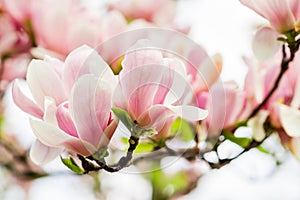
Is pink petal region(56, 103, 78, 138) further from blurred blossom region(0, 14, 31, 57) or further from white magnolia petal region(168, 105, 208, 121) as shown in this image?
blurred blossom region(0, 14, 31, 57)

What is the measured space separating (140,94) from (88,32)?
0.46 ft

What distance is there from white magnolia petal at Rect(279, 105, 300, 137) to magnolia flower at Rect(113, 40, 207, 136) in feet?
0.29

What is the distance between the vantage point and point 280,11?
0.39 m

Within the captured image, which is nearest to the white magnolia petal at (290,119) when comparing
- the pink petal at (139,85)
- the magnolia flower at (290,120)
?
the magnolia flower at (290,120)

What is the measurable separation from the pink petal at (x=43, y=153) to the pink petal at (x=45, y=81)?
0.09 ft

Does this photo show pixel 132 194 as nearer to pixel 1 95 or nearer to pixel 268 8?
pixel 1 95

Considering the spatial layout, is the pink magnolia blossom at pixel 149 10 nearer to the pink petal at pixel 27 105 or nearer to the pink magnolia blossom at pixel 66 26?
the pink magnolia blossom at pixel 66 26

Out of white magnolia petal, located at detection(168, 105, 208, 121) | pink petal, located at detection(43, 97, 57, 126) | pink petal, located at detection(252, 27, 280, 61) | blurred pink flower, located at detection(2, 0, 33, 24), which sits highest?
pink petal, located at detection(252, 27, 280, 61)

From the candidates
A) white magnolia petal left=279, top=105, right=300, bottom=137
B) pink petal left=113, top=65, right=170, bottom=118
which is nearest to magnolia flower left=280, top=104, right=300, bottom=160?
white magnolia petal left=279, top=105, right=300, bottom=137

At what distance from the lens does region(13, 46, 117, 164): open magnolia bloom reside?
0.33m

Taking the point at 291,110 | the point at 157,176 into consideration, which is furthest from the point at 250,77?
the point at 157,176

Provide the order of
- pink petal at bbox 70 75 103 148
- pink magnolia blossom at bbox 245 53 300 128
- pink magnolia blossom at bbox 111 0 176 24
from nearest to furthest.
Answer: pink petal at bbox 70 75 103 148
pink magnolia blossom at bbox 245 53 300 128
pink magnolia blossom at bbox 111 0 176 24

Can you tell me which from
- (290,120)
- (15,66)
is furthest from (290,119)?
(15,66)

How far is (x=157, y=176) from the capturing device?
0.54 metres
